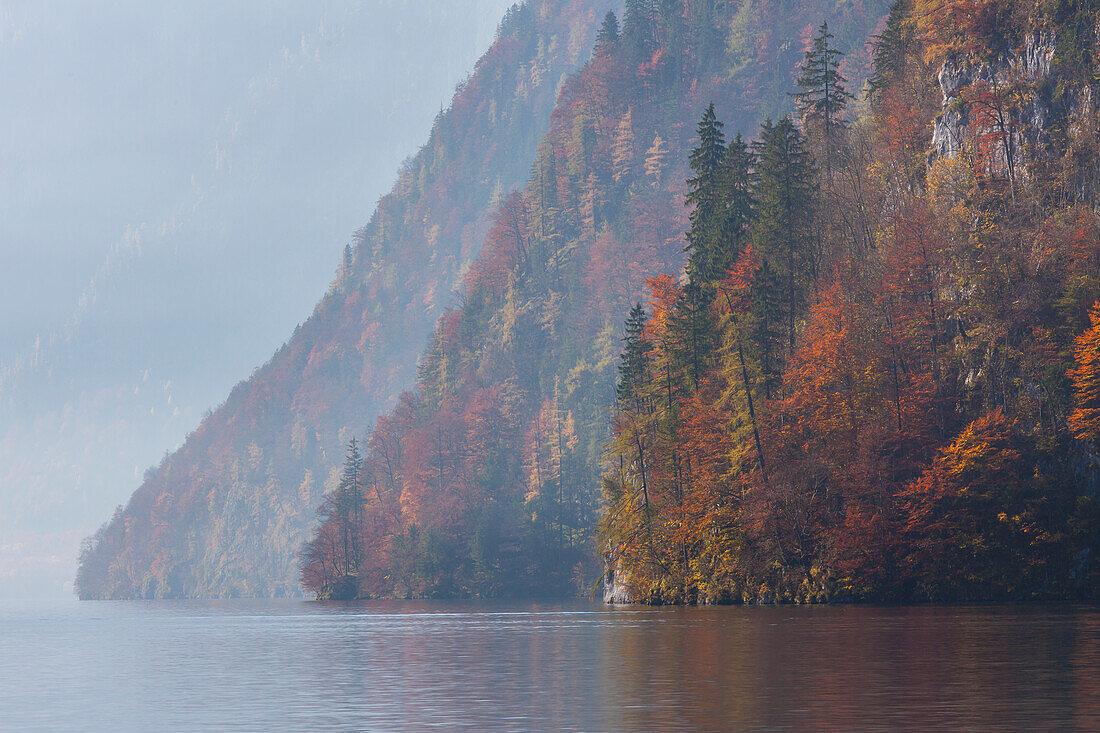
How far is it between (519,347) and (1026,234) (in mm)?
122587

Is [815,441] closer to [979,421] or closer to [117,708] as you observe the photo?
[979,421]

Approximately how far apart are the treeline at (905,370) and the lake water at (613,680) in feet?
50.1

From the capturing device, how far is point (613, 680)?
1179 inches

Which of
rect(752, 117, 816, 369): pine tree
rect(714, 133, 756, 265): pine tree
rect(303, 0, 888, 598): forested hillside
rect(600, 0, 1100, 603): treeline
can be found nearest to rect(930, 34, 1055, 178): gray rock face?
rect(600, 0, 1100, 603): treeline

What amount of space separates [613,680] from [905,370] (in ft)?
168

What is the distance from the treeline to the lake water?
1527 cm

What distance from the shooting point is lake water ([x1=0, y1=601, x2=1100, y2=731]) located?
2223cm

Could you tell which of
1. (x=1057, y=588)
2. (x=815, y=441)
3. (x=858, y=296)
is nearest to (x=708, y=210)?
(x=858, y=296)

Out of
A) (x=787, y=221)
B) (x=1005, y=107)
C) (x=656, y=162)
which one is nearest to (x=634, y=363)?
(x=787, y=221)

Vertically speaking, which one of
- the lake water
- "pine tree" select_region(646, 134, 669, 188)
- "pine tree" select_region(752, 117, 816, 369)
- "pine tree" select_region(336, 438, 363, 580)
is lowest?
the lake water

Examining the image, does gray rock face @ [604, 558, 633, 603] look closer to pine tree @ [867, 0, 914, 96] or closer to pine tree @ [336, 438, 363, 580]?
pine tree @ [867, 0, 914, 96]

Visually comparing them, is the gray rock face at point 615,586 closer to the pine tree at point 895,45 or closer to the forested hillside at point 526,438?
the forested hillside at point 526,438

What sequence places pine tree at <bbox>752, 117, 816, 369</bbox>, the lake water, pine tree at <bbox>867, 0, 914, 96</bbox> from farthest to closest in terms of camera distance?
pine tree at <bbox>867, 0, 914, 96</bbox> → pine tree at <bbox>752, 117, 816, 369</bbox> → the lake water

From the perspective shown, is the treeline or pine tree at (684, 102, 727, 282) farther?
pine tree at (684, 102, 727, 282)
